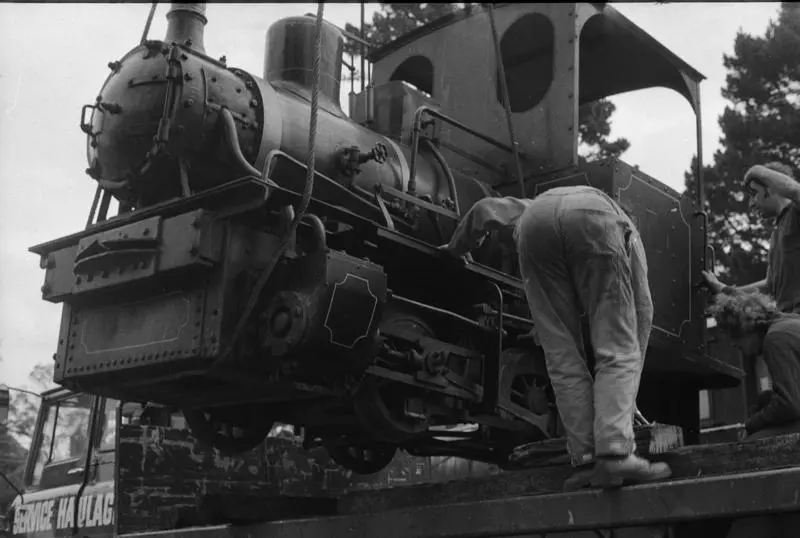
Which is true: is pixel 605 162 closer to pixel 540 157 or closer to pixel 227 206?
→ pixel 540 157

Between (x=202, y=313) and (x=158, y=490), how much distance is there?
2255 mm

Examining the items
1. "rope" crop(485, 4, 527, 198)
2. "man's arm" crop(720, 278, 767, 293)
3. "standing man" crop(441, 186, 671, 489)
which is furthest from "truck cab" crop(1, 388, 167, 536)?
"man's arm" crop(720, 278, 767, 293)

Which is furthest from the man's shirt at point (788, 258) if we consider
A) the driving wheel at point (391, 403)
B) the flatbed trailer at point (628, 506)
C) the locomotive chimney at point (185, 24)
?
the locomotive chimney at point (185, 24)

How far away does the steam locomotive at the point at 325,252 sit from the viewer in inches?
179

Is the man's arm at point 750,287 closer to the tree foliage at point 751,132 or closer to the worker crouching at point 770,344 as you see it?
the worker crouching at point 770,344

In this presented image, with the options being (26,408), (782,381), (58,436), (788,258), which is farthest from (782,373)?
(26,408)

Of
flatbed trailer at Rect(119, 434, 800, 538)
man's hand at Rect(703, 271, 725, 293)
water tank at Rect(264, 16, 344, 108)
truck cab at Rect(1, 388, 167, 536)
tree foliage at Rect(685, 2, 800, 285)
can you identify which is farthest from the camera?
tree foliage at Rect(685, 2, 800, 285)

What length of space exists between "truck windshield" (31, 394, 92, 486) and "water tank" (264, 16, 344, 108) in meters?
3.67

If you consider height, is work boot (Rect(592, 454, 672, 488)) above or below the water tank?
below

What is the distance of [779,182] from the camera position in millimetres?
4914

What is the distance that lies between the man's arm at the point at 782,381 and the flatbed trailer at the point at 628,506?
0.99m

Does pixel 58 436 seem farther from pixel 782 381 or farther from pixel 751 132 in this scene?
pixel 751 132

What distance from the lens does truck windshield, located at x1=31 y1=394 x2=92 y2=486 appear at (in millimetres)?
8195

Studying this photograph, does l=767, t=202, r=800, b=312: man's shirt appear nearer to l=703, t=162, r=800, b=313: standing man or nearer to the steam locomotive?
l=703, t=162, r=800, b=313: standing man
